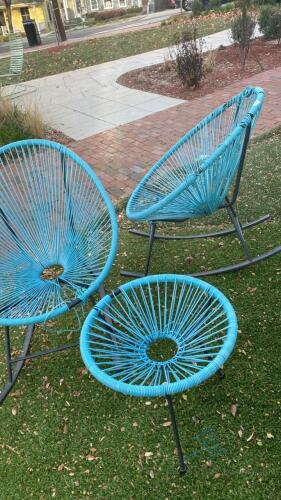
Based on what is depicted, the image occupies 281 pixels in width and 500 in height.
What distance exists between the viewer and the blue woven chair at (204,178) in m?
2.01

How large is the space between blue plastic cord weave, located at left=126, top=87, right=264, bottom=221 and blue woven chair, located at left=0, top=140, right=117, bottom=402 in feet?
0.82

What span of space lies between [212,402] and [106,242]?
92 centimetres

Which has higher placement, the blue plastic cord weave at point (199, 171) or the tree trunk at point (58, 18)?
the tree trunk at point (58, 18)

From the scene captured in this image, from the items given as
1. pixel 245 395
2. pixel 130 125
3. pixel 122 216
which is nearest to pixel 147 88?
pixel 130 125

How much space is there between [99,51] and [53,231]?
369 inches

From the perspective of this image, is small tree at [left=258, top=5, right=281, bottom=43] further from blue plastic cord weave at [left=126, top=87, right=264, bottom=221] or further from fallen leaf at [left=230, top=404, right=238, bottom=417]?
fallen leaf at [left=230, top=404, right=238, bottom=417]

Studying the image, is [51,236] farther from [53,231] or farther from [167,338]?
[167,338]

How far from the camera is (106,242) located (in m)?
2.12

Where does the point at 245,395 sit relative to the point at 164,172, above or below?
below

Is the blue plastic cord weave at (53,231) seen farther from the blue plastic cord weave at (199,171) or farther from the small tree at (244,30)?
the small tree at (244,30)

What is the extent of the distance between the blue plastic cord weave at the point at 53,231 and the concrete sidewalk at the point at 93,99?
8.93 ft

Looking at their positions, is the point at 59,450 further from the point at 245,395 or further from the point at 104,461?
the point at 245,395

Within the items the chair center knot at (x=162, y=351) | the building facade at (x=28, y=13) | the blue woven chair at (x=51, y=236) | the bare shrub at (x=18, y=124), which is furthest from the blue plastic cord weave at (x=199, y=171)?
the building facade at (x=28, y=13)

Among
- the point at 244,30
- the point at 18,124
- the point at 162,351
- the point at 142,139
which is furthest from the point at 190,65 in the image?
the point at 162,351
